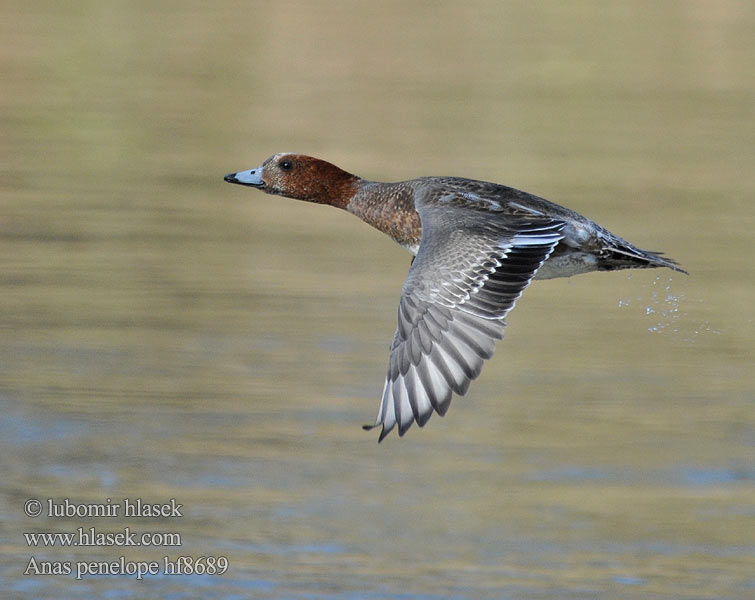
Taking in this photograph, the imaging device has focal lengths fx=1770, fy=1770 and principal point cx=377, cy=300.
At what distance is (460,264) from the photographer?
620 cm

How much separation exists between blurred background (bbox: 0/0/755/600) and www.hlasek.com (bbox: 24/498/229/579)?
58 millimetres

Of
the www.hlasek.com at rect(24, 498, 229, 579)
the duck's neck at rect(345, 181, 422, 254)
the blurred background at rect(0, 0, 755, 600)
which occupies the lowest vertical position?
the www.hlasek.com at rect(24, 498, 229, 579)

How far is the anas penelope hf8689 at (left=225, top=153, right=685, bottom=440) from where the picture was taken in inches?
237

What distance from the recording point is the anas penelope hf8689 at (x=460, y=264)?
601 centimetres

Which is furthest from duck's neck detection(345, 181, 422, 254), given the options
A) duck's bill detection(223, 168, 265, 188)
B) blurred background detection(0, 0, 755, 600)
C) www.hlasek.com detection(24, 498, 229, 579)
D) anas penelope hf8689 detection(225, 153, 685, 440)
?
www.hlasek.com detection(24, 498, 229, 579)

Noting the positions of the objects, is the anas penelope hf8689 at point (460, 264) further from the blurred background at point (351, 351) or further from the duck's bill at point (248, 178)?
the blurred background at point (351, 351)

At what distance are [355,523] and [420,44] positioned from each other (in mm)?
16422

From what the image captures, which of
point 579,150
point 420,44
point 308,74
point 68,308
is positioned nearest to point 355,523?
point 68,308

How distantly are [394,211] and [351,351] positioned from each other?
387cm

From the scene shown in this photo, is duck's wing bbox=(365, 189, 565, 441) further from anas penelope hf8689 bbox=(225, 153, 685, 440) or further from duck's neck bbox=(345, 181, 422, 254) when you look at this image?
duck's neck bbox=(345, 181, 422, 254)

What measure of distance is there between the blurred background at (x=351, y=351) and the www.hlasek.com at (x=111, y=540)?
6cm

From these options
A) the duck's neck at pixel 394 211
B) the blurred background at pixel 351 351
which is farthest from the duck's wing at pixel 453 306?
the blurred background at pixel 351 351

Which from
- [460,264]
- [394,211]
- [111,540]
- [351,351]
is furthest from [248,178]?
[351,351]

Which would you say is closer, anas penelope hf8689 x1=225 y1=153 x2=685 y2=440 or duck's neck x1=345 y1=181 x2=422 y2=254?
anas penelope hf8689 x1=225 y1=153 x2=685 y2=440
